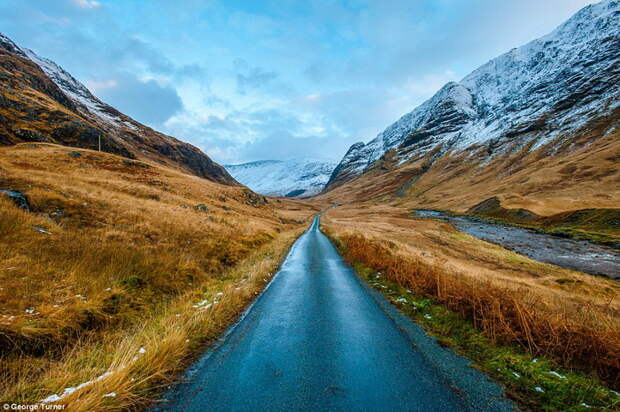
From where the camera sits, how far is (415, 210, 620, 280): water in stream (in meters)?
25.7

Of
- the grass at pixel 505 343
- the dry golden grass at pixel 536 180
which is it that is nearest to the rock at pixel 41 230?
the grass at pixel 505 343

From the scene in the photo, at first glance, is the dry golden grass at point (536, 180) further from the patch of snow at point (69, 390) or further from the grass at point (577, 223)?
the patch of snow at point (69, 390)

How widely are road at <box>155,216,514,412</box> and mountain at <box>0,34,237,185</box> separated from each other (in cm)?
6715

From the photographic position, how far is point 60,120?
62812mm

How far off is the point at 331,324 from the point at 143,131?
163 metres

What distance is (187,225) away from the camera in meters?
16.4

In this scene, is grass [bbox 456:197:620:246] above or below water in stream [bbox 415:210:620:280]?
above

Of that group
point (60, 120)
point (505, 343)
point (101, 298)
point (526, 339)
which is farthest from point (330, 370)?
point (60, 120)

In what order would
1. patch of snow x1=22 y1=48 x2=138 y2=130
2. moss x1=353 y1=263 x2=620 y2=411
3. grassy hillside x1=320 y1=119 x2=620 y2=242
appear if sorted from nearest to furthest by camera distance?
moss x1=353 y1=263 x2=620 y2=411 → grassy hillside x1=320 y1=119 x2=620 y2=242 → patch of snow x1=22 y1=48 x2=138 y2=130

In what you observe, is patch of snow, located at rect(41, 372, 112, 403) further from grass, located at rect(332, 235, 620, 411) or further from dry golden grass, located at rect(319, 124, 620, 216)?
dry golden grass, located at rect(319, 124, 620, 216)

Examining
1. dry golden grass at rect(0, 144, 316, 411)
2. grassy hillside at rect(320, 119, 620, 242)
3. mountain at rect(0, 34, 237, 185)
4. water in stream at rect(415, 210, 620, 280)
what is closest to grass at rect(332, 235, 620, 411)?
dry golden grass at rect(0, 144, 316, 411)

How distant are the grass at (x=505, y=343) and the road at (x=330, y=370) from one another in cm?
47

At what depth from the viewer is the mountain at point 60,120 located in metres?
54.1

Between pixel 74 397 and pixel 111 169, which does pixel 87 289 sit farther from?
pixel 111 169
